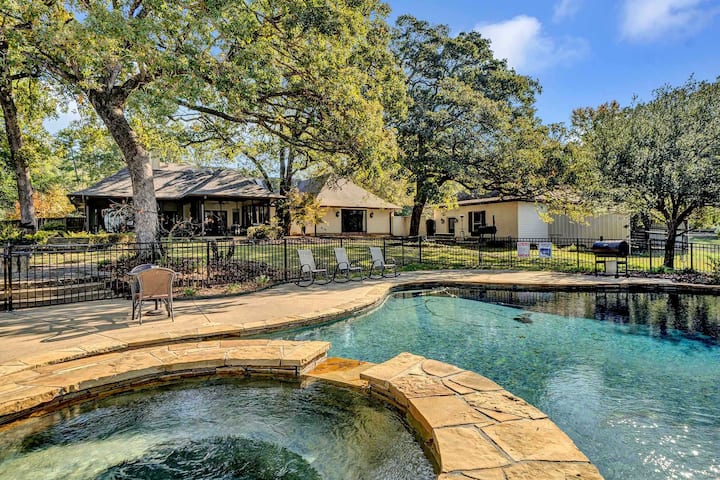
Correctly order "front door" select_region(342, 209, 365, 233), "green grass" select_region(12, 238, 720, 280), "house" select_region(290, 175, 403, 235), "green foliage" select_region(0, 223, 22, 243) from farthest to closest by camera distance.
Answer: "front door" select_region(342, 209, 365, 233) → "house" select_region(290, 175, 403, 235) → "green grass" select_region(12, 238, 720, 280) → "green foliage" select_region(0, 223, 22, 243)

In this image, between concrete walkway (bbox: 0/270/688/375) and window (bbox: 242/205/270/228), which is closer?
concrete walkway (bbox: 0/270/688/375)

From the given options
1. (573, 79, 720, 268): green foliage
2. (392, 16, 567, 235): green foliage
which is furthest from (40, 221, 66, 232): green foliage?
(573, 79, 720, 268): green foliage

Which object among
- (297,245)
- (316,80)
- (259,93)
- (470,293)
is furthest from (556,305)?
(297,245)

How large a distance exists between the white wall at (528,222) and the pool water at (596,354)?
44.2 feet

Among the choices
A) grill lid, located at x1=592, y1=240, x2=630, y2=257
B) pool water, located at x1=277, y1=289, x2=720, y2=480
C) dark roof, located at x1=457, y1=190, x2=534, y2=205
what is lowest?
pool water, located at x1=277, y1=289, x2=720, y2=480

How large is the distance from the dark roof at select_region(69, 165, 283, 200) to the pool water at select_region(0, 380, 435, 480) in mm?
21515

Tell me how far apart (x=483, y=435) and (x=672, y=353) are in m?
5.19

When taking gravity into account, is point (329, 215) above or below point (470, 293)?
above

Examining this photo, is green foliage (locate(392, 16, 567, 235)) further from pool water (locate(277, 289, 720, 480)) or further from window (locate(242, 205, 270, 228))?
window (locate(242, 205, 270, 228))

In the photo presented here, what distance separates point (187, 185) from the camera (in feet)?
84.9

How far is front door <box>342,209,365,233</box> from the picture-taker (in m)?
30.0

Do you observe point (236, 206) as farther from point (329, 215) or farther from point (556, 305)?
point (556, 305)

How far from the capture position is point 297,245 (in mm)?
19953

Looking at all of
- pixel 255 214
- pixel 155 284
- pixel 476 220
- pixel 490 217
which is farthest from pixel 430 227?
pixel 155 284
